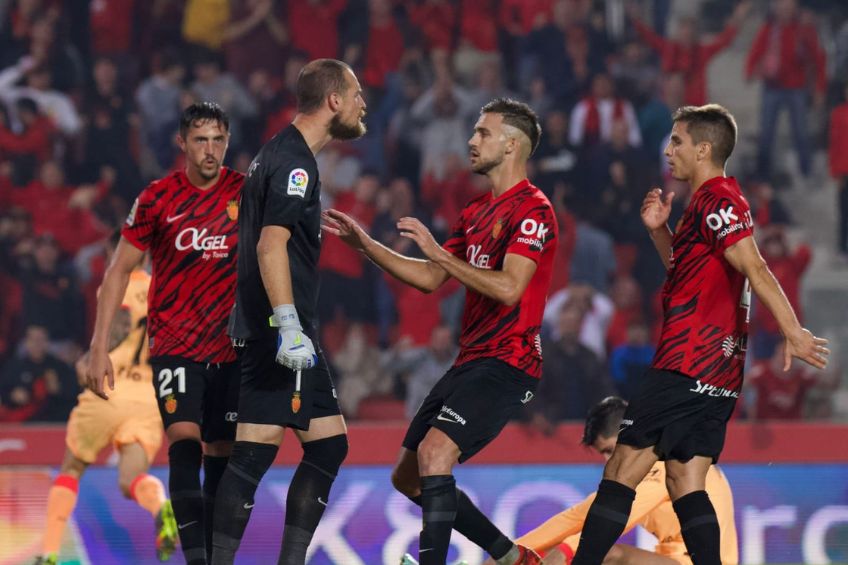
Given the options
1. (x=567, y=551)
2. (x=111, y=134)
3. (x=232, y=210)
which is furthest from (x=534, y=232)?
(x=111, y=134)

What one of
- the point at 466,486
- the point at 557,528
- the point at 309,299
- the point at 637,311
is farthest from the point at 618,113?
the point at 309,299

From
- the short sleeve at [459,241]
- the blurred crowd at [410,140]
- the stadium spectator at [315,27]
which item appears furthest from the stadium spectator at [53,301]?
the short sleeve at [459,241]

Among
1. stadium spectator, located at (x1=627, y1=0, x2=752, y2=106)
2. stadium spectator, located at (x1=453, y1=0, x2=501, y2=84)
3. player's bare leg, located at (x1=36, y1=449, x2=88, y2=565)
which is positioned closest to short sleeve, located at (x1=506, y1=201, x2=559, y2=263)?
player's bare leg, located at (x1=36, y1=449, x2=88, y2=565)

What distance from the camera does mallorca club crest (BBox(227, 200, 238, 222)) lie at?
655 cm

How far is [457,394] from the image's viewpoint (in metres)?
5.92

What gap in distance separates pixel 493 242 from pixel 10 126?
815 centimetres

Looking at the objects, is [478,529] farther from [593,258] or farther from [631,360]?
[593,258]

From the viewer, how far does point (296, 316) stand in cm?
536

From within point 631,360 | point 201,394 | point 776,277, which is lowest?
point 201,394

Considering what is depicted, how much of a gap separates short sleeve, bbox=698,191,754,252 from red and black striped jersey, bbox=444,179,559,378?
66 centimetres

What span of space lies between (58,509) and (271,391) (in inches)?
116

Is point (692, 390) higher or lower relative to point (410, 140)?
lower

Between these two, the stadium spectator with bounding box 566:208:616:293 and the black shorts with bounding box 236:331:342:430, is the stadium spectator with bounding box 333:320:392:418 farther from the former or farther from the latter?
the black shorts with bounding box 236:331:342:430

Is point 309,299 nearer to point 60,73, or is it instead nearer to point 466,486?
point 466,486
